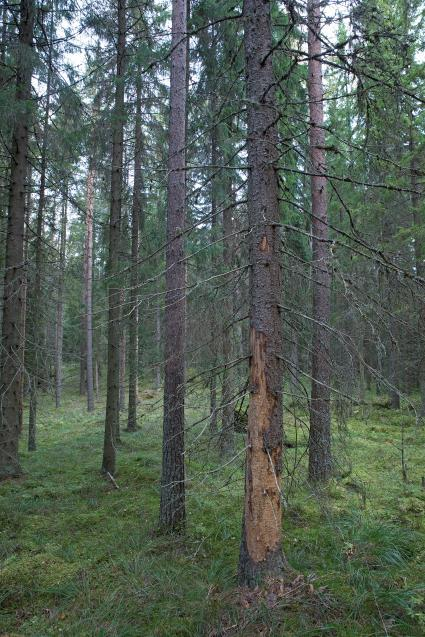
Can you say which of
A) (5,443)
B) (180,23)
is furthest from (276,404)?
(5,443)

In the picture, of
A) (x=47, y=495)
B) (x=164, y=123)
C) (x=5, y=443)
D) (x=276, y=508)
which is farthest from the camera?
(x=164, y=123)

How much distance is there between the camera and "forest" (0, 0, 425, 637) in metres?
3.82

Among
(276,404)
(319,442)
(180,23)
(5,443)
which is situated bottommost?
(5,443)

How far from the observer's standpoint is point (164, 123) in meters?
13.2

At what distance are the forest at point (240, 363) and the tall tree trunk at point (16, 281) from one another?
0.13 ft

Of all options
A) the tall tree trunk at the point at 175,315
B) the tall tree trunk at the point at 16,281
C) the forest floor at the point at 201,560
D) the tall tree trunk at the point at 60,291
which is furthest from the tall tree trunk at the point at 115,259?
the tall tree trunk at the point at 175,315

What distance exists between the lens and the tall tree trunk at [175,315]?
237 inches

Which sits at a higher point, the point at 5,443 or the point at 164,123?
the point at 164,123

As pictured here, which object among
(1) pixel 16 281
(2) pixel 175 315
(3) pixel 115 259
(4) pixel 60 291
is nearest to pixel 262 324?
(2) pixel 175 315

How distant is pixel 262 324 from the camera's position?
3941 mm

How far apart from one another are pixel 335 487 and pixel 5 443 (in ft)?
20.7

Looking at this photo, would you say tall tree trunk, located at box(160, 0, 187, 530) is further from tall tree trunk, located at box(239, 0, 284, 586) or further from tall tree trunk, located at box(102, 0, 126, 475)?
tall tree trunk, located at box(102, 0, 126, 475)

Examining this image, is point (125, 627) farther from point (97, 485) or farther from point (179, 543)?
point (97, 485)

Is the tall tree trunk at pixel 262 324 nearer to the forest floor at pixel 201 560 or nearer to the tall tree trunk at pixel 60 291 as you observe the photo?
the forest floor at pixel 201 560
